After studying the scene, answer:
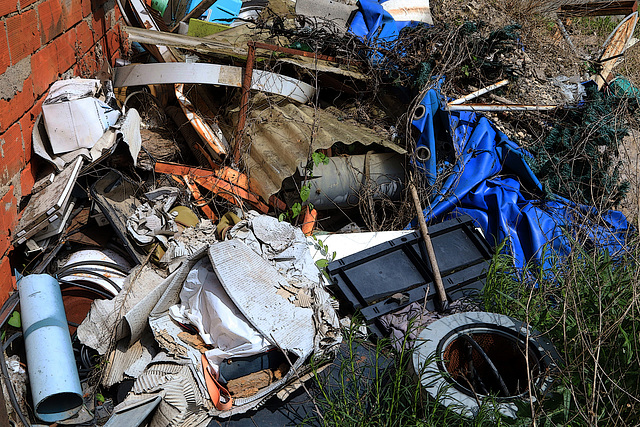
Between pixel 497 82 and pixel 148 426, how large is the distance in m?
4.34

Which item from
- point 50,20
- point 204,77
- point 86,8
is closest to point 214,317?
point 204,77

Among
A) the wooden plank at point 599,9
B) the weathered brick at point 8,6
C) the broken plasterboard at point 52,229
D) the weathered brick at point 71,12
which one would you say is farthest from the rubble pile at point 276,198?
the wooden plank at point 599,9

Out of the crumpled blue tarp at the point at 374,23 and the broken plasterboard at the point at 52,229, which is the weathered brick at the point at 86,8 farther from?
the crumpled blue tarp at the point at 374,23

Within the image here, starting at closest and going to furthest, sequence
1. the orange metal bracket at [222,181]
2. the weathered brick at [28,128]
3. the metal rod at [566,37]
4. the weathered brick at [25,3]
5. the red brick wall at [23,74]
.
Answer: the red brick wall at [23,74]
the weathered brick at [25,3]
the weathered brick at [28,128]
the orange metal bracket at [222,181]
the metal rod at [566,37]

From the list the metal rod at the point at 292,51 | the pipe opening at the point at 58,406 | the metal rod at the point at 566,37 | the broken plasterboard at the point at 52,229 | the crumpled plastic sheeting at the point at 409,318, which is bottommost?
the crumpled plastic sheeting at the point at 409,318

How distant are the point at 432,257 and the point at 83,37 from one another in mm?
3422

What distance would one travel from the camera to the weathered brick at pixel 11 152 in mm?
2867

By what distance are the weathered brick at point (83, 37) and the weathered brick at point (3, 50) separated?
4.06 feet

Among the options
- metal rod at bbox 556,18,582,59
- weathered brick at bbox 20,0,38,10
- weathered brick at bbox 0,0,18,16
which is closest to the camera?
weathered brick at bbox 0,0,18,16

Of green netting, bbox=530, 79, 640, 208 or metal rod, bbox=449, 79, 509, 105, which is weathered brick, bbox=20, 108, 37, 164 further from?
green netting, bbox=530, 79, 640, 208

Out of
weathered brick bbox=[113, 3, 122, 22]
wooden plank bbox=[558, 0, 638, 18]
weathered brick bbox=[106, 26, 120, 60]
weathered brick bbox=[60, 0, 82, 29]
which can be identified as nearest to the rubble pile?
weathered brick bbox=[113, 3, 122, 22]

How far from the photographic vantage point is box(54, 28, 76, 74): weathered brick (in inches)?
141

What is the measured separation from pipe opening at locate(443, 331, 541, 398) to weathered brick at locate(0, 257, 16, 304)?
104 inches

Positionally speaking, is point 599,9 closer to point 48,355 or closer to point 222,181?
point 222,181
